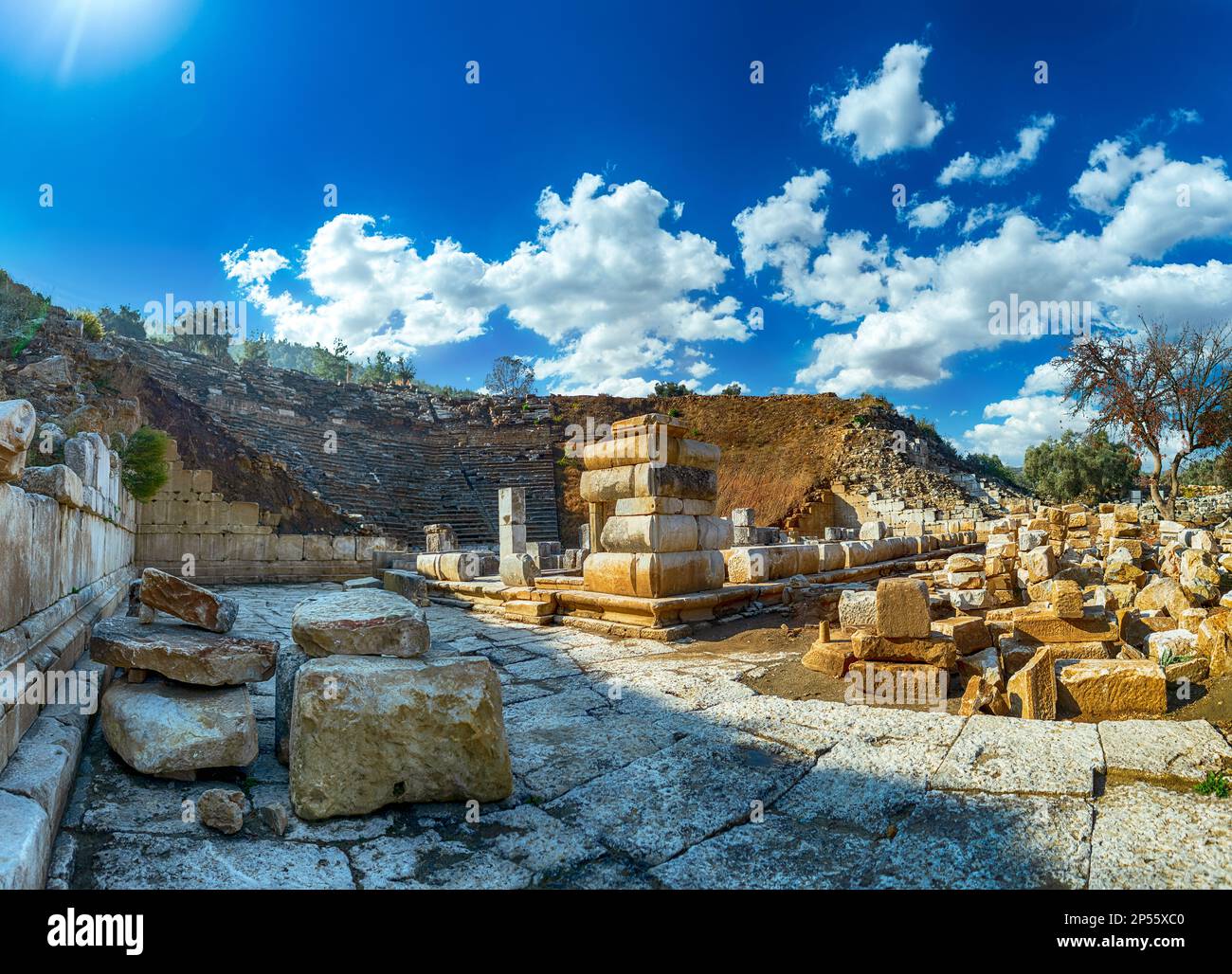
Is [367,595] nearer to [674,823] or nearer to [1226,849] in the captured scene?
[674,823]

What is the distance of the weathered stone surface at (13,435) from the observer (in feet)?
7.30

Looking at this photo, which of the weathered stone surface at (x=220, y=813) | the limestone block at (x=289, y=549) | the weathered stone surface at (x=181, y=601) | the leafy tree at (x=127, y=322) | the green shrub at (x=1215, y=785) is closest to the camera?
the weathered stone surface at (x=220, y=813)

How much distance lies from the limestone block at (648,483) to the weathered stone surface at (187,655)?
14.4ft

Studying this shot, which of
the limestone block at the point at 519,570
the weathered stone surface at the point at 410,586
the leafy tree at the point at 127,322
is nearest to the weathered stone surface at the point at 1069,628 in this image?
the limestone block at the point at 519,570

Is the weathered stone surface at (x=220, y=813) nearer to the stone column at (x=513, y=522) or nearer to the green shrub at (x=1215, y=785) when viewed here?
the green shrub at (x=1215, y=785)

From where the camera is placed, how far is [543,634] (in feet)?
23.3

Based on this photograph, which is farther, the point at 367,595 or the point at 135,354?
the point at 135,354

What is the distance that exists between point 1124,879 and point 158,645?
3.65m

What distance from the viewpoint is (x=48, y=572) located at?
3.40 m

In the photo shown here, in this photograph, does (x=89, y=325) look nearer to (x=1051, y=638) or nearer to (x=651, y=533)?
(x=651, y=533)

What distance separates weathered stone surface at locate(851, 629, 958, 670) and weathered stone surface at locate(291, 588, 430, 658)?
10.00ft

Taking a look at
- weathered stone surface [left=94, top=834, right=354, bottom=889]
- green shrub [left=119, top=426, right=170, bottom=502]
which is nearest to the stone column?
green shrub [left=119, top=426, right=170, bottom=502]
